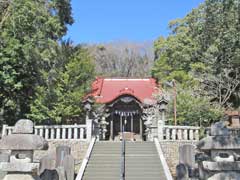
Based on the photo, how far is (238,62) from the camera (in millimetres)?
21750

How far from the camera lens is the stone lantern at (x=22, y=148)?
21.7ft

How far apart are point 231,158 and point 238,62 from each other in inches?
638

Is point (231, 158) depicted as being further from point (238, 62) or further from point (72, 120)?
point (238, 62)

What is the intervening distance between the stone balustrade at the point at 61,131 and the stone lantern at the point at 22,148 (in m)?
10.0

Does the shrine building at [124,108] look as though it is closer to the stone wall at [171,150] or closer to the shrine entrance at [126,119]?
the shrine entrance at [126,119]

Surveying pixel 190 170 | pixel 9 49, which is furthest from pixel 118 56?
pixel 190 170

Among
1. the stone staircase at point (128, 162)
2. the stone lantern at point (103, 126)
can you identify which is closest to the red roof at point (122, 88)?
the stone lantern at point (103, 126)

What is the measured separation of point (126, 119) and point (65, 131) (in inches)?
297

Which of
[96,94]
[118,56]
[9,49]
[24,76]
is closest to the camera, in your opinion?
[9,49]

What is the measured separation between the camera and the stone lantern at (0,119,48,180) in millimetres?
6629

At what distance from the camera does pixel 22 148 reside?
664 cm

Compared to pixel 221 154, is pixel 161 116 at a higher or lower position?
higher

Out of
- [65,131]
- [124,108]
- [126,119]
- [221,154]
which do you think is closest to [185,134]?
[65,131]

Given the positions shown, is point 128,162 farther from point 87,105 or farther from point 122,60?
point 122,60
